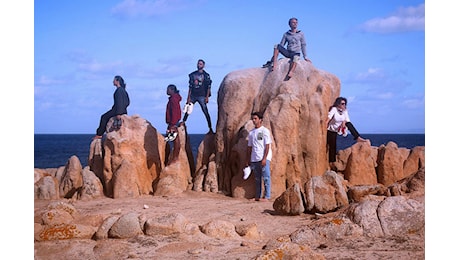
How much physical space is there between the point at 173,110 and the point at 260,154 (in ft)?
5.72

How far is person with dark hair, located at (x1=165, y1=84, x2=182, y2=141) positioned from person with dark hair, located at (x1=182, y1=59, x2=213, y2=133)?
0.76 ft

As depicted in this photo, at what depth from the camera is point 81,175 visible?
11484 mm

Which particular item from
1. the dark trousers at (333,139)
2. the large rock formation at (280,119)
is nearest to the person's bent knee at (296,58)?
the large rock formation at (280,119)

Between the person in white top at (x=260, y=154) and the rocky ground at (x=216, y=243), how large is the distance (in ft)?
1.02

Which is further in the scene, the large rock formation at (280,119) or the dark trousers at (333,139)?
the dark trousers at (333,139)

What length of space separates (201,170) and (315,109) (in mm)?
2214

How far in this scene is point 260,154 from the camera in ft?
32.1

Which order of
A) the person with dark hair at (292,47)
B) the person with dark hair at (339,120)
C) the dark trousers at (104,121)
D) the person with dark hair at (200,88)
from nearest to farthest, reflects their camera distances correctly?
the person with dark hair at (292,47), the person with dark hair at (200,88), the person with dark hair at (339,120), the dark trousers at (104,121)

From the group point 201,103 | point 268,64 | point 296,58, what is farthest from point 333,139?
point 201,103

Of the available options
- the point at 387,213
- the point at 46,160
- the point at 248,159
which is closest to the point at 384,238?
the point at 387,213

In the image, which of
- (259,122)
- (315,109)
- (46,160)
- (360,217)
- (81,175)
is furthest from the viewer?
(46,160)

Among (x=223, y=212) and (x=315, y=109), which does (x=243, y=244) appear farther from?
(x=315, y=109)

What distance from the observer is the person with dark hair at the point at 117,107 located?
10.0 meters

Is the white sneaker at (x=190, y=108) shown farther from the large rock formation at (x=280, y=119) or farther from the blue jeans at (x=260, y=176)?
the blue jeans at (x=260, y=176)
